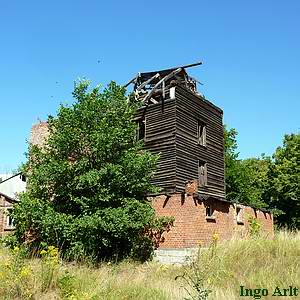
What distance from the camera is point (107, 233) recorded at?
17.3m

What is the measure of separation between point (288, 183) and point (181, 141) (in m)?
19.1

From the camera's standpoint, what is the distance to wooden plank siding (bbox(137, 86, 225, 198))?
880 inches

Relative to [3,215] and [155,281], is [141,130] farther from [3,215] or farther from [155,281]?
[155,281]

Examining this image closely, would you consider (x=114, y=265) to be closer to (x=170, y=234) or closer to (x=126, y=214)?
(x=126, y=214)

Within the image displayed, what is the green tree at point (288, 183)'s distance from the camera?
3784 centimetres

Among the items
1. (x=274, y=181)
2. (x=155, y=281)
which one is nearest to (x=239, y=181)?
(x=274, y=181)

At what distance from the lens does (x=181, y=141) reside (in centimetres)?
2295

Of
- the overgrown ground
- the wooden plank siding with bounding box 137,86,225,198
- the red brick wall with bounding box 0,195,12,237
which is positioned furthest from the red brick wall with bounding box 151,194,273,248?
the red brick wall with bounding box 0,195,12,237

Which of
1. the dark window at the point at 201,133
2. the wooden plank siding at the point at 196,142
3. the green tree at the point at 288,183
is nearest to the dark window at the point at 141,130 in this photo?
the wooden plank siding at the point at 196,142

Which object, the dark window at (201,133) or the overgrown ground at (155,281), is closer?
the overgrown ground at (155,281)

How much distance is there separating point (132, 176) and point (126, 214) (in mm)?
1743

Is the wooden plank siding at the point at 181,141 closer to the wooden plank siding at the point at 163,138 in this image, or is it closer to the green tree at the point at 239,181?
the wooden plank siding at the point at 163,138

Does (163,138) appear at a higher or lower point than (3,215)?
higher

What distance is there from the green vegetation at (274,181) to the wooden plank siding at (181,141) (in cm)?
1151
